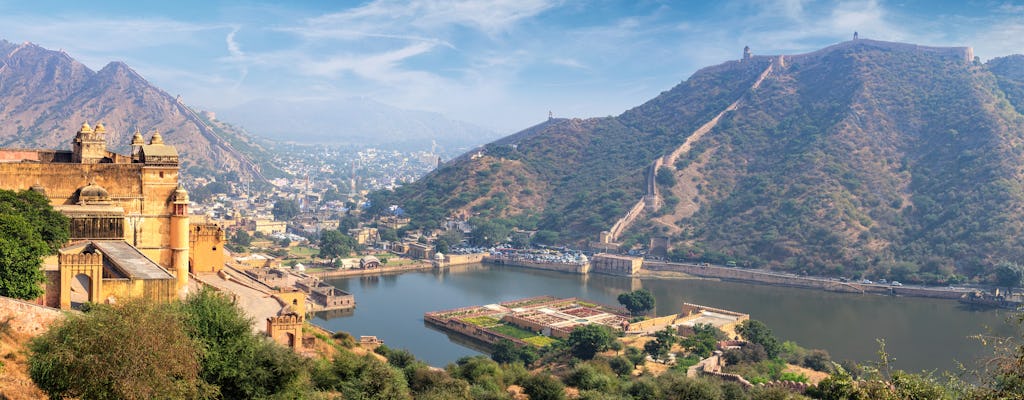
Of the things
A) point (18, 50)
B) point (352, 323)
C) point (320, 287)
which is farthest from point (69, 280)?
point (18, 50)

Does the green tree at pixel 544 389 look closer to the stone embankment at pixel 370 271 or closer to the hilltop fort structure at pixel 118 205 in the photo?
the hilltop fort structure at pixel 118 205

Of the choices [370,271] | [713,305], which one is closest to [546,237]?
[370,271]

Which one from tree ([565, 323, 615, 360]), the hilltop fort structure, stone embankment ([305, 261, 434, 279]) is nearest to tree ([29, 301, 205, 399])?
the hilltop fort structure

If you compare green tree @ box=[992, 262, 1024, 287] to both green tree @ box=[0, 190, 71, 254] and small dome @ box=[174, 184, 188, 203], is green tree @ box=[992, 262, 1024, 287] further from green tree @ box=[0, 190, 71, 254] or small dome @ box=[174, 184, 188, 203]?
green tree @ box=[0, 190, 71, 254]

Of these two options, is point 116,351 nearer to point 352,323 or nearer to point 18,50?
point 352,323

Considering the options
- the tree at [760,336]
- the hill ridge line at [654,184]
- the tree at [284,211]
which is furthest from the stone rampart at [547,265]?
the tree at [284,211]

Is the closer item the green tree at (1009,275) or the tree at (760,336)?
the tree at (760,336)
